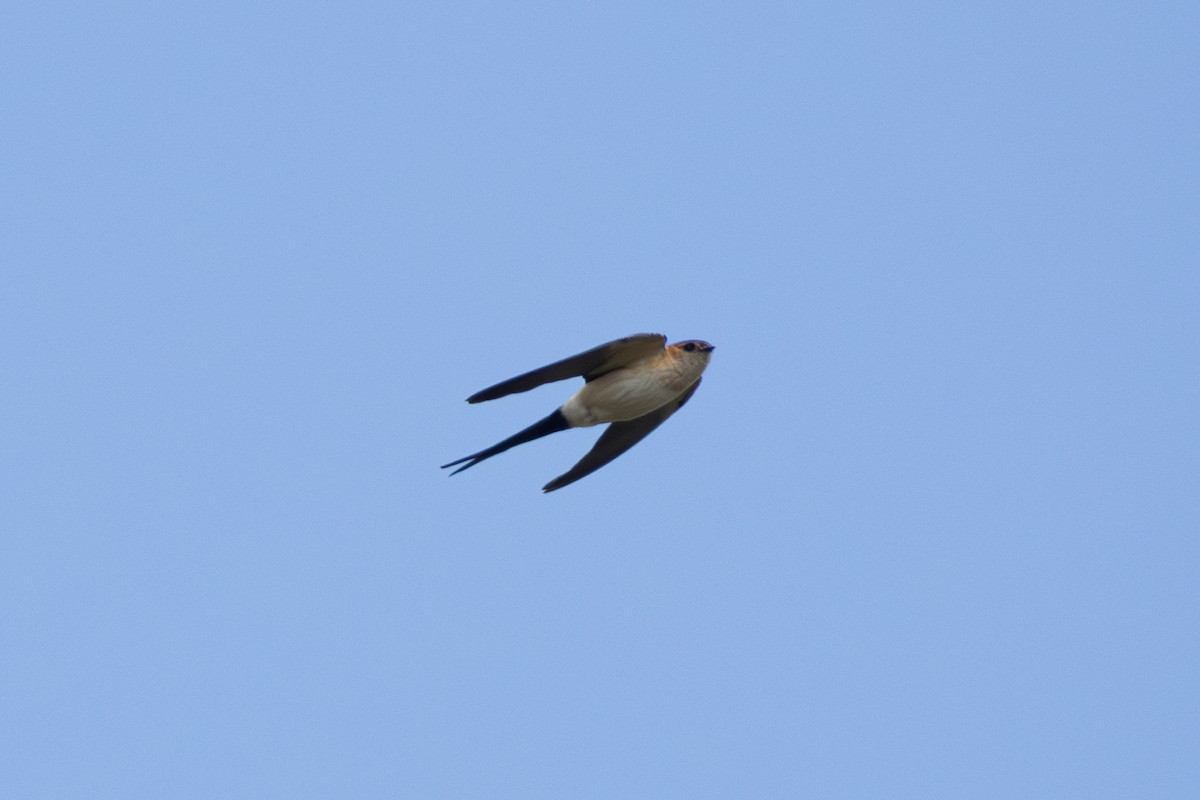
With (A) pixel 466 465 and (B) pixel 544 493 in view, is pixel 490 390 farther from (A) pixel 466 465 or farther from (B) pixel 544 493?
(B) pixel 544 493

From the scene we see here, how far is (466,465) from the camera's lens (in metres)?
12.6

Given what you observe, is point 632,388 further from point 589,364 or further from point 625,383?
point 589,364

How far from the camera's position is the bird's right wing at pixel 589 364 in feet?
38.6

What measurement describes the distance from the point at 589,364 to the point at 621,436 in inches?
58.1

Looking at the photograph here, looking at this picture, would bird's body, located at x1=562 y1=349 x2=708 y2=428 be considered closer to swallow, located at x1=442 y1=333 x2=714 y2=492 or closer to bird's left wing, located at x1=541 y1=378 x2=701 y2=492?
swallow, located at x1=442 y1=333 x2=714 y2=492

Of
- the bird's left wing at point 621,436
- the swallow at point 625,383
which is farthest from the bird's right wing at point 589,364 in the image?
the bird's left wing at point 621,436

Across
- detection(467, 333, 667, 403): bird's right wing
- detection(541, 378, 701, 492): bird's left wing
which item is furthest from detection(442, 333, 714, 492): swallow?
detection(541, 378, 701, 492): bird's left wing

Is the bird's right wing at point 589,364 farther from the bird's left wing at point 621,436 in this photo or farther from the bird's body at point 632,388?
the bird's left wing at point 621,436

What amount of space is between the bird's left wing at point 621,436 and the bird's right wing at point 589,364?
1.01 m

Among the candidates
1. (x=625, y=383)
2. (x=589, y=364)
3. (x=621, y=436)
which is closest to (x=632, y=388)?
(x=625, y=383)

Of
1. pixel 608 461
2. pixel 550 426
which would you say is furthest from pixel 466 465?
pixel 608 461

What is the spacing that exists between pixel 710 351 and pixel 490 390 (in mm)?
2205

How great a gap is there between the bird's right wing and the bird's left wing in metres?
1.01

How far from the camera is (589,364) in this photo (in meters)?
12.6
